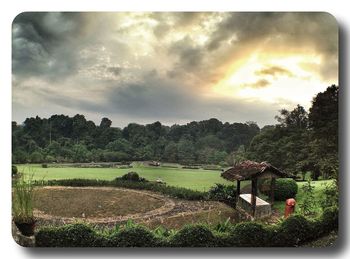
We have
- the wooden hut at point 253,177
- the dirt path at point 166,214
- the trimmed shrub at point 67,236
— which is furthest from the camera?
the wooden hut at point 253,177

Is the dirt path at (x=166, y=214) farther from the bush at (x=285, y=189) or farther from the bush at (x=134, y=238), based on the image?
the bush at (x=285, y=189)

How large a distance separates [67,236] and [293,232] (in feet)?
7.67

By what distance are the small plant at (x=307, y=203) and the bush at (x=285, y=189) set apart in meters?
0.12

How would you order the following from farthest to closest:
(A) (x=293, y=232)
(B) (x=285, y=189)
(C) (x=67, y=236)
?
(B) (x=285, y=189)
(A) (x=293, y=232)
(C) (x=67, y=236)

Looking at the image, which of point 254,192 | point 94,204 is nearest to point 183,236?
point 254,192

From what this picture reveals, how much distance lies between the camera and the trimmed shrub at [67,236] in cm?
520

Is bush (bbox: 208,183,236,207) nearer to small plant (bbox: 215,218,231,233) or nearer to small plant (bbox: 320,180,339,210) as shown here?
small plant (bbox: 215,218,231,233)

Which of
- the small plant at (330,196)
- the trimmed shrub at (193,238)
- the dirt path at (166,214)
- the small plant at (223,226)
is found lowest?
the trimmed shrub at (193,238)

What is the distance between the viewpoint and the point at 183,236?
5.23 meters

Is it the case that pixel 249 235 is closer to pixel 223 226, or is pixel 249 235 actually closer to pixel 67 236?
pixel 223 226

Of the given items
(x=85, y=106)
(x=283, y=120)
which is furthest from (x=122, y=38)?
(x=283, y=120)

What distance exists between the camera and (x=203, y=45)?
5367 mm

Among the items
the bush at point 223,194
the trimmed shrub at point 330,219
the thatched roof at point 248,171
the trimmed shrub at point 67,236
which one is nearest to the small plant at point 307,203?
the trimmed shrub at point 330,219
